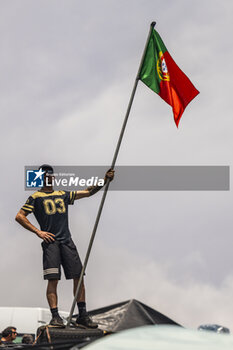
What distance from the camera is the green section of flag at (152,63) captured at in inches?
353

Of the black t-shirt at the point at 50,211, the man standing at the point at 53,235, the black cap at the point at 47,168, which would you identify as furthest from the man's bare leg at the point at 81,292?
the black cap at the point at 47,168

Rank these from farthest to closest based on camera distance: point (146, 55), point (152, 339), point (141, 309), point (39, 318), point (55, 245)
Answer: point (39, 318)
point (146, 55)
point (55, 245)
point (141, 309)
point (152, 339)

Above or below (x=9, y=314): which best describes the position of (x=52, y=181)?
above

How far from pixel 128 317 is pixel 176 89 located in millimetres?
4632

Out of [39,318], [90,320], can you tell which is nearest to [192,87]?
[90,320]

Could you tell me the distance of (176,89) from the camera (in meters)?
9.35

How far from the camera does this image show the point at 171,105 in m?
9.23

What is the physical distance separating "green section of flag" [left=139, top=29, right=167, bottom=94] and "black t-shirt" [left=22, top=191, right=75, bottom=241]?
9.77 ft

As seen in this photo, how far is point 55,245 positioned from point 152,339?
4.52m

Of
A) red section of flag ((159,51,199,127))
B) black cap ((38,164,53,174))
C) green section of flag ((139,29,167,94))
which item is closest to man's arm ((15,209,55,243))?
black cap ((38,164,53,174))

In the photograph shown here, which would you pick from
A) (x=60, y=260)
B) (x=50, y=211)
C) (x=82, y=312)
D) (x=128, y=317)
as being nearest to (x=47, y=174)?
(x=50, y=211)

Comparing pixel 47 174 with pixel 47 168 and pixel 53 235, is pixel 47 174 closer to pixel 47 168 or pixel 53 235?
pixel 47 168

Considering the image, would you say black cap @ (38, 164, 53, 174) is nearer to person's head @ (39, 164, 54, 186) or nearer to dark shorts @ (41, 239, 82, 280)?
person's head @ (39, 164, 54, 186)

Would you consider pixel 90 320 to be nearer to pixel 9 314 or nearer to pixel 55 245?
pixel 55 245
